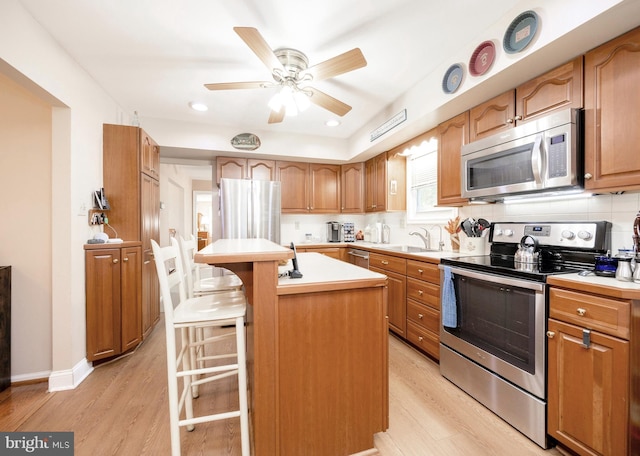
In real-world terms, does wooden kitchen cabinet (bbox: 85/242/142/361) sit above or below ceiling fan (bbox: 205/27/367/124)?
below

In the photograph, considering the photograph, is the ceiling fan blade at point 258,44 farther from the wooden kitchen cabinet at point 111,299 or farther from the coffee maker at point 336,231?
the coffee maker at point 336,231

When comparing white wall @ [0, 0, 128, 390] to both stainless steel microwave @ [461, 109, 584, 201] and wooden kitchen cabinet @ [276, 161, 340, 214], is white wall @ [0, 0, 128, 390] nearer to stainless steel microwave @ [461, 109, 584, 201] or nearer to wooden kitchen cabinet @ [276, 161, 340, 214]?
wooden kitchen cabinet @ [276, 161, 340, 214]

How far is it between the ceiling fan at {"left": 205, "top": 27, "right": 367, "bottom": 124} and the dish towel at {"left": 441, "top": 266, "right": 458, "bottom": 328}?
164cm

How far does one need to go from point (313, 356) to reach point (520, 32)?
2.21 meters

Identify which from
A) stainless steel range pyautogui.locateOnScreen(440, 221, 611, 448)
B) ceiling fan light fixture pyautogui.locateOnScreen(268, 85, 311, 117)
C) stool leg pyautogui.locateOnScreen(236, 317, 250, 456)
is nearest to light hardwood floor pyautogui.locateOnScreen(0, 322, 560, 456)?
stainless steel range pyautogui.locateOnScreen(440, 221, 611, 448)

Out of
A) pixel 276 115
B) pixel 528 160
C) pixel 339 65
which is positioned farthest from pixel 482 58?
pixel 276 115

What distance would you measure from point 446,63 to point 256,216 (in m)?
2.70

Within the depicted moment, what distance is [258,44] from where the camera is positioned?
156cm

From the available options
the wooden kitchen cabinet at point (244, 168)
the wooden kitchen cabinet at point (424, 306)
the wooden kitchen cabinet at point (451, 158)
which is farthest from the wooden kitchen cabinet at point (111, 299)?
the wooden kitchen cabinet at point (451, 158)

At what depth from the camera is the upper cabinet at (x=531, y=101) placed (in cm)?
159

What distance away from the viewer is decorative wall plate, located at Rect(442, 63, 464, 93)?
2037mm

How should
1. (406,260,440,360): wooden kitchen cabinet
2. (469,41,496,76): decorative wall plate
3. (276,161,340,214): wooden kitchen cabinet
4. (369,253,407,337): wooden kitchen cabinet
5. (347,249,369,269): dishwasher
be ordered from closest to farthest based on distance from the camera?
(469,41,496,76): decorative wall plate, (406,260,440,360): wooden kitchen cabinet, (369,253,407,337): wooden kitchen cabinet, (347,249,369,269): dishwasher, (276,161,340,214): wooden kitchen cabinet

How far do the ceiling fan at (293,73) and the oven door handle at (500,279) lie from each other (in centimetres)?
159

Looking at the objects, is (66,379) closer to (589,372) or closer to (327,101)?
(327,101)
